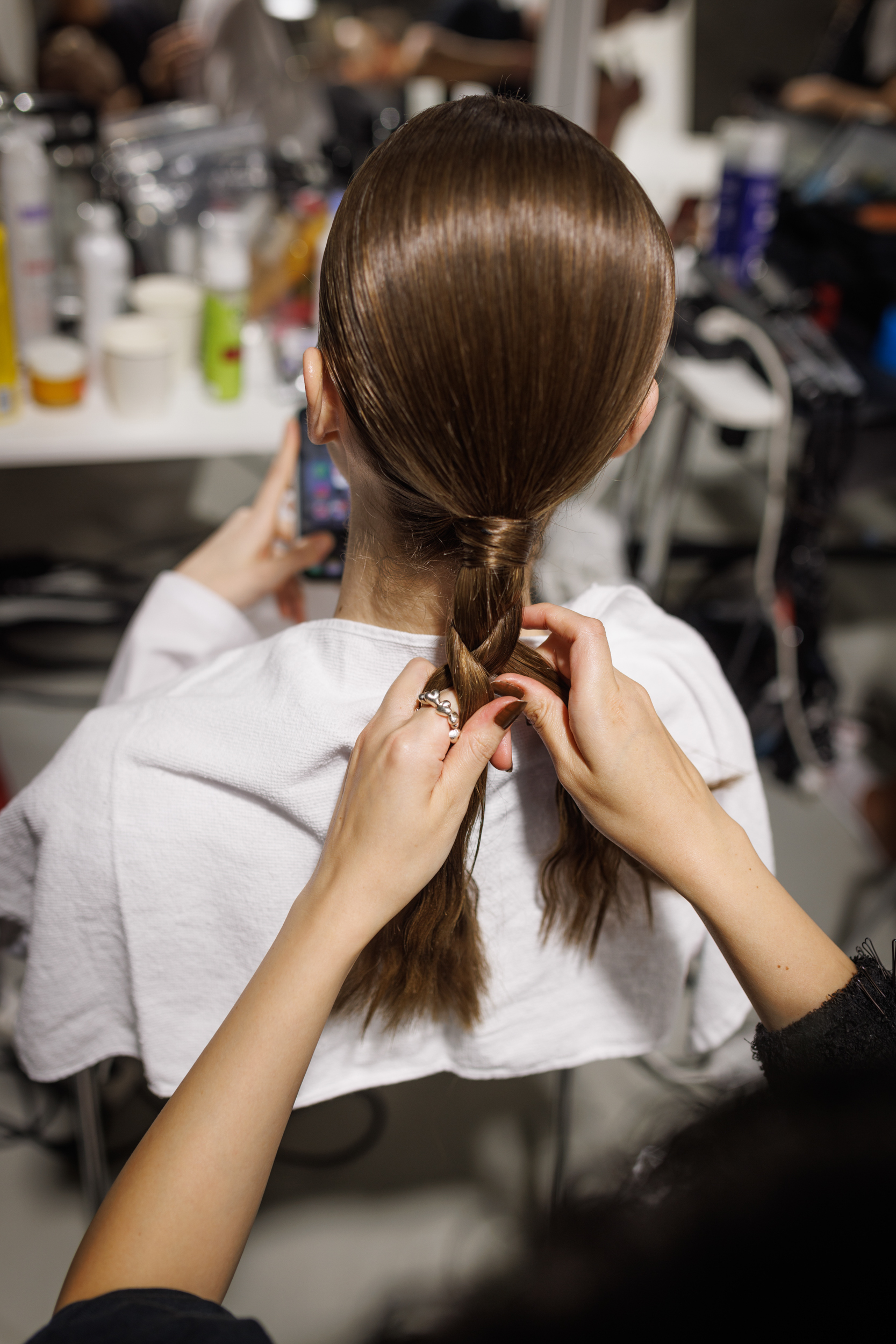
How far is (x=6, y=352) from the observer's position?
1.12 metres

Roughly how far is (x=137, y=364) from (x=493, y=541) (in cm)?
→ 88

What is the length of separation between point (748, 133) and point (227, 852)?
1.65 metres

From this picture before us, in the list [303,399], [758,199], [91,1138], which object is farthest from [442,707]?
[758,199]

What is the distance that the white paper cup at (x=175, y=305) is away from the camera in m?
1.23

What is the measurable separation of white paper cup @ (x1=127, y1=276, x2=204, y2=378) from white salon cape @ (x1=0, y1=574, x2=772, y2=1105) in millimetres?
765

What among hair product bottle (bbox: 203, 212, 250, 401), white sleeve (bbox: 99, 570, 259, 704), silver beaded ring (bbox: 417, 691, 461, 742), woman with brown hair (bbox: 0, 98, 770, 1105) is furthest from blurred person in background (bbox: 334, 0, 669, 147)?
silver beaded ring (bbox: 417, 691, 461, 742)

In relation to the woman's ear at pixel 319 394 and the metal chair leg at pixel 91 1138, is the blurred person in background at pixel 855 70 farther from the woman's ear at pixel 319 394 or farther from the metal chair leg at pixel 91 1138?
the metal chair leg at pixel 91 1138

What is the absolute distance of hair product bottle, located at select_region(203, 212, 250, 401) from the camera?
1.18 m

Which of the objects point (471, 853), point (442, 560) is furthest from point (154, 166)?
point (471, 853)

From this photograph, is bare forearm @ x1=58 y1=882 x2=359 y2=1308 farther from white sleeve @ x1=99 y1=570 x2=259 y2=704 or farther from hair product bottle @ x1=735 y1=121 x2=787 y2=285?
hair product bottle @ x1=735 y1=121 x2=787 y2=285

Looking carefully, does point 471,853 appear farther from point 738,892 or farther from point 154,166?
point 154,166

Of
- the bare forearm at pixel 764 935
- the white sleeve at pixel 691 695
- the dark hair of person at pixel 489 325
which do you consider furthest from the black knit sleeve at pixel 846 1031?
the dark hair of person at pixel 489 325

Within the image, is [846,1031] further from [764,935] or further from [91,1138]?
[91,1138]

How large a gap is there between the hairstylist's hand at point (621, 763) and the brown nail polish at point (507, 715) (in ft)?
0.08
